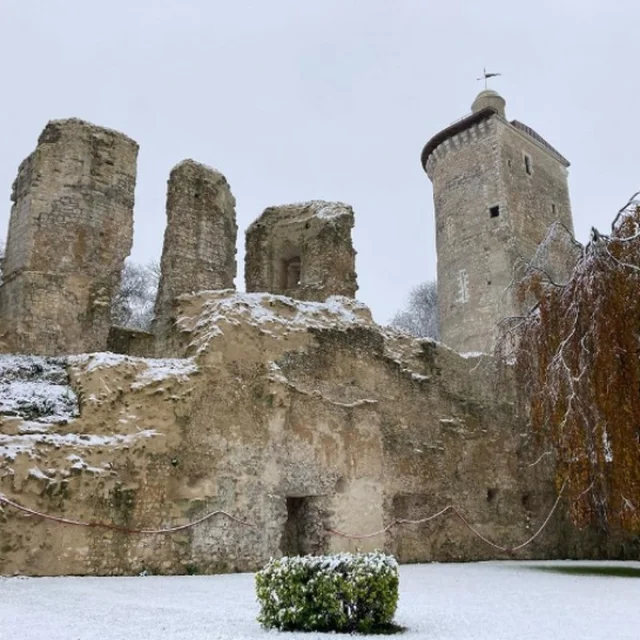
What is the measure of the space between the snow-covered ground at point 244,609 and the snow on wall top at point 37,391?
5.65ft

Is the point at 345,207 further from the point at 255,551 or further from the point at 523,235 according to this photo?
the point at 523,235

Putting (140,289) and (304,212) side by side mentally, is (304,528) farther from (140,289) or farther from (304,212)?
(140,289)

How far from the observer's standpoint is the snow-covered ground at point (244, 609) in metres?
3.85

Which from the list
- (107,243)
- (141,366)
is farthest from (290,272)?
(141,366)

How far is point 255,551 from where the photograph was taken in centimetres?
817

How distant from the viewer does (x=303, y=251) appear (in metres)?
12.7

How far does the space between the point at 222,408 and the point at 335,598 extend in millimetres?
4623

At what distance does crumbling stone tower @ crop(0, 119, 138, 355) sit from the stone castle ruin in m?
0.04

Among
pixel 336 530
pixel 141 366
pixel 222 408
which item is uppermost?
pixel 141 366

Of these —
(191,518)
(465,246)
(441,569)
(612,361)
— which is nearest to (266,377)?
(191,518)

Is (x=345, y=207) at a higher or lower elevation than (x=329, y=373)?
higher

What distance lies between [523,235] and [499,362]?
18296 mm

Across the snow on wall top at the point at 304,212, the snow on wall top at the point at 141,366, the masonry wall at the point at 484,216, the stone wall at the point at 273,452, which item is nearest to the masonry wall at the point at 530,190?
the masonry wall at the point at 484,216

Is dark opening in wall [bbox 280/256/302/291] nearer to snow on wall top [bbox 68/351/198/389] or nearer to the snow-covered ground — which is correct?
snow on wall top [bbox 68/351/198/389]
